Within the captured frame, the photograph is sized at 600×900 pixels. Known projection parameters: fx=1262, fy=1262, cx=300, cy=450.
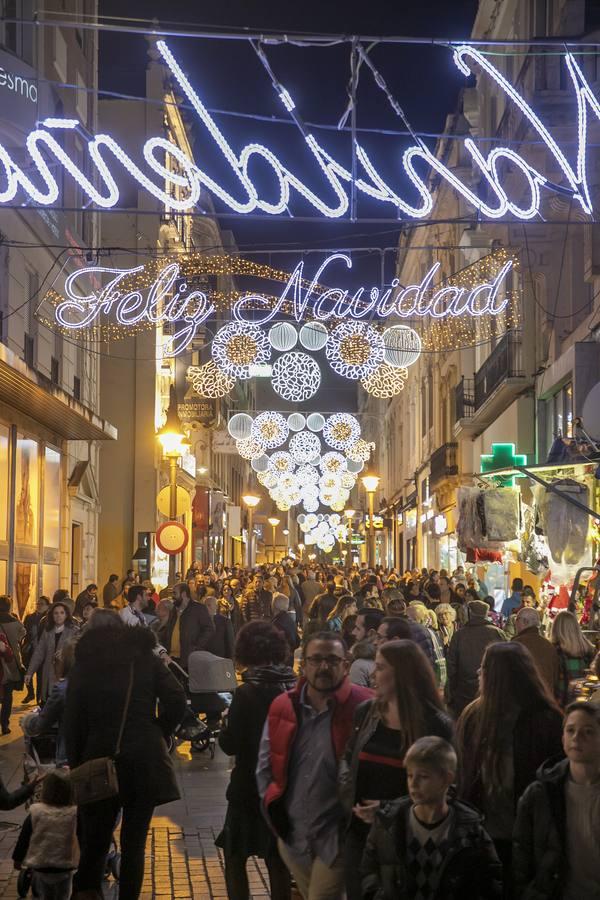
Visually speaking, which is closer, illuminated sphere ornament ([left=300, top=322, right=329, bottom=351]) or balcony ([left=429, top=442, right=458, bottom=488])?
illuminated sphere ornament ([left=300, top=322, right=329, bottom=351])

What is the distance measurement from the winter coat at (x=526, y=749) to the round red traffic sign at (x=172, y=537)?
14.2 metres

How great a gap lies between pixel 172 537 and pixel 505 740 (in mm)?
14529

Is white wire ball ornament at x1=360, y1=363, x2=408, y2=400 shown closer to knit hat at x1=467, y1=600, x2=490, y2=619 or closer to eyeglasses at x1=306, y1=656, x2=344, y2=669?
knit hat at x1=467, y1=600, x2=490, y2=619

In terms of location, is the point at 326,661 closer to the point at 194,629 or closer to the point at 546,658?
the point at 546,658

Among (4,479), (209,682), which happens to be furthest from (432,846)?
(4,479)

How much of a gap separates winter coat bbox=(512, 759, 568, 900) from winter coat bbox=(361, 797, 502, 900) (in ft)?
0.46

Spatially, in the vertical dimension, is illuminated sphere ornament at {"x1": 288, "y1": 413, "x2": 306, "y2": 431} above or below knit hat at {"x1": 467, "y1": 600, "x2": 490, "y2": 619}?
above

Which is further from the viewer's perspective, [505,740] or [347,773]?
[505,740]

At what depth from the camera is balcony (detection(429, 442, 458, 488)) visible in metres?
39.4

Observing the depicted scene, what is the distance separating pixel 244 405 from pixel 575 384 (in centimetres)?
6486

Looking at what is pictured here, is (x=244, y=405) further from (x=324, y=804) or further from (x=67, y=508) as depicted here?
(x=324, y=804)

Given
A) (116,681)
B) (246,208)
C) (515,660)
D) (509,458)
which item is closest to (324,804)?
(515,660)

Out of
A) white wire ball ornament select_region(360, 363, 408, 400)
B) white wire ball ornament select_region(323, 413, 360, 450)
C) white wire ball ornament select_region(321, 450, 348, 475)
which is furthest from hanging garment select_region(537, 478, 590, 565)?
white wire ball ornament select_region(321, 450, 348, 475)

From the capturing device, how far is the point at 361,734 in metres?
5.54
